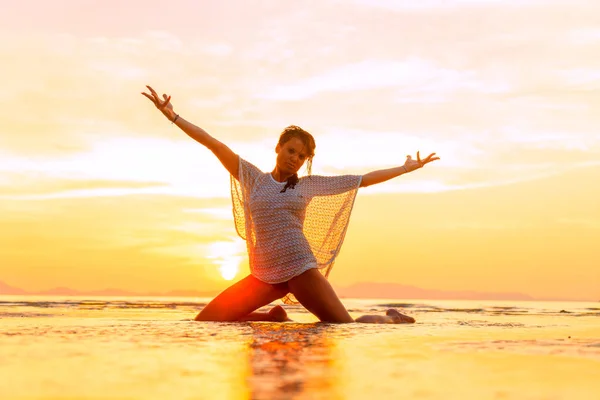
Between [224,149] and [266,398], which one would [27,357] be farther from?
[224,149]

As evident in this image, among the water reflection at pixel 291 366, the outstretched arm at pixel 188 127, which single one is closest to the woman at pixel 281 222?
the outstretched arm at pixel 188 127

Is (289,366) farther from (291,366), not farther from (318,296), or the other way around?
(318,296)

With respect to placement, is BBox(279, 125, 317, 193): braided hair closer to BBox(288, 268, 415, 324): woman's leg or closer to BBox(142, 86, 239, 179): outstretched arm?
BBox(142, 86, 239, 179): outstretched arm

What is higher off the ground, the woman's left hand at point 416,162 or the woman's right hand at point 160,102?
the woman's right hand at point 160,102

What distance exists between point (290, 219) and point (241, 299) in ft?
3.98

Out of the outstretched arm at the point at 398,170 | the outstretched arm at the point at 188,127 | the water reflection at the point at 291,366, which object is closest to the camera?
Result: the water reflection at the point at 291,366

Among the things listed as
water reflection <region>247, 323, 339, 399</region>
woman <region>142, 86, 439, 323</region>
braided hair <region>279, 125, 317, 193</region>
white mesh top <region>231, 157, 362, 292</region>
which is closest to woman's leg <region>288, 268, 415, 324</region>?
woman <region>142, 86, 439, 323</region>

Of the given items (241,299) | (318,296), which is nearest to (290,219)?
(318,296)

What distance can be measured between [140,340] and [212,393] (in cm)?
275

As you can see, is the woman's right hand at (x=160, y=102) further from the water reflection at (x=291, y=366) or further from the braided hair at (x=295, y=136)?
the water reflection at (x=291, y=366)

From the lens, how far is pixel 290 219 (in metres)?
8.72

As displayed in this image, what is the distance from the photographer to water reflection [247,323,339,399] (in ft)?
10.2

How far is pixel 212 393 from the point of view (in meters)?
3.08

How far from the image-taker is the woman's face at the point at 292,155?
848 centimetres
